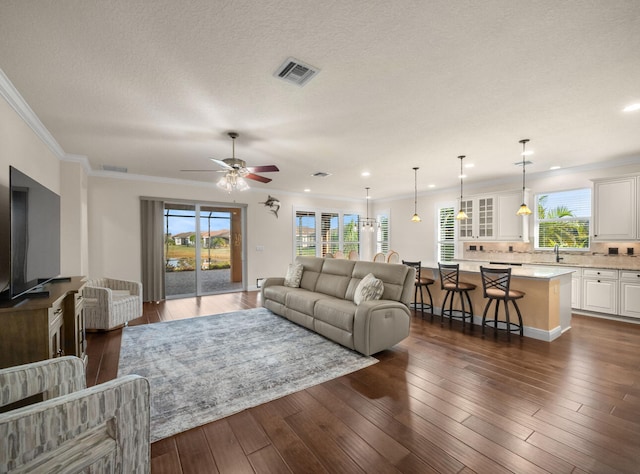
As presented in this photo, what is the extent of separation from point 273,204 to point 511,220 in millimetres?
5735

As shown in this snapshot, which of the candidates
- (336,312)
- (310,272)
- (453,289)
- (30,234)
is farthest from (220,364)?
(453,289)

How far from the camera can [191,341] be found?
3725 mm

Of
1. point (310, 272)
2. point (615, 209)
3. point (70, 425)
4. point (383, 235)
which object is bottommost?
point (70, 425)

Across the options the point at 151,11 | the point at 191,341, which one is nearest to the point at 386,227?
the point at 191,341

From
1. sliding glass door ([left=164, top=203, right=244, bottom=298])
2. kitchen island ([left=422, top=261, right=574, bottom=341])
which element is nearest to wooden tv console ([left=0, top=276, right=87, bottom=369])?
sliding glass door ([left=164, top=203, right=244, bottom=298])

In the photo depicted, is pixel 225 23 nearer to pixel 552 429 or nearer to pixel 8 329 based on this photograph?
pixel 8 329

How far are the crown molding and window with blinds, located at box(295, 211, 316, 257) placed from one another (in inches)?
215

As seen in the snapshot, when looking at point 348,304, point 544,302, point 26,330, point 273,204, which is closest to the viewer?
point 26,330

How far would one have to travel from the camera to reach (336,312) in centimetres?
355

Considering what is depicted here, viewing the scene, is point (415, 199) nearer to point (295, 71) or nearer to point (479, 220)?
point (479, 220)

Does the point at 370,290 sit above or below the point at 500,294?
above

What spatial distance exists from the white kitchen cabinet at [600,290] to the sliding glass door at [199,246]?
7.25 m

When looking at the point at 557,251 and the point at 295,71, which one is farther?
the point at 557,251

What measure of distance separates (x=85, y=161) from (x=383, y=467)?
19.7ft
